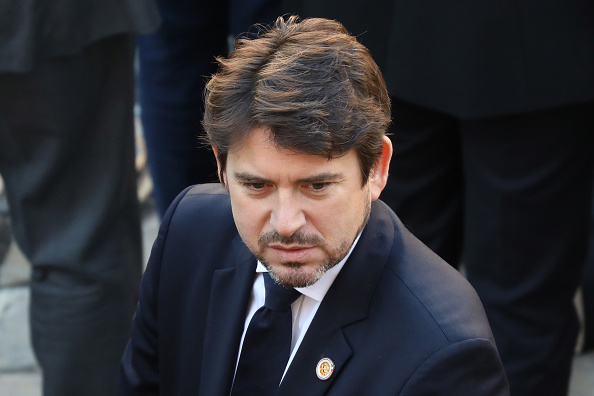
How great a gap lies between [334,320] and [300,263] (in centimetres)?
16

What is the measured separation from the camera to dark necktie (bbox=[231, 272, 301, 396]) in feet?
A: 5.66

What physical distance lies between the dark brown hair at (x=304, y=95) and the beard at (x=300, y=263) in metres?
0.14

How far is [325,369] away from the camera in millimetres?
1665

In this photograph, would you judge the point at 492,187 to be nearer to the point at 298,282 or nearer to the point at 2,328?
the point at 298,282

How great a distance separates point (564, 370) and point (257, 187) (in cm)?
131

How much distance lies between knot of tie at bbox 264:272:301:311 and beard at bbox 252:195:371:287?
9cm

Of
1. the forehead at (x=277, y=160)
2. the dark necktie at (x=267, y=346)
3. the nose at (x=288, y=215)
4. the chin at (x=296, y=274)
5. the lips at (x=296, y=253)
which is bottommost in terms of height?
the dark necktie at (x=267, y=346)

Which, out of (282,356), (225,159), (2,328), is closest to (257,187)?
(225,159)

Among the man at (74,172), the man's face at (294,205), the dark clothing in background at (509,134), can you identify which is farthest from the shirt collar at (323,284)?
the man at (74,172)

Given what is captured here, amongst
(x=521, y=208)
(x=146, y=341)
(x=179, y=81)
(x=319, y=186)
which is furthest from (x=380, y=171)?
(x=179, y=81)

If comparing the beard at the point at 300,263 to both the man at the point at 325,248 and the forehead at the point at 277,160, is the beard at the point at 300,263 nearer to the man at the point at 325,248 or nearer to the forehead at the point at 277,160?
the man at the point at 325,248

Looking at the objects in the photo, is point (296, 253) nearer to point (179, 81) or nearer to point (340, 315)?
point (340, 315)

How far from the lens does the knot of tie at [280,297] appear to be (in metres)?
1.72

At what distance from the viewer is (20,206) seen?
2.45 metres
